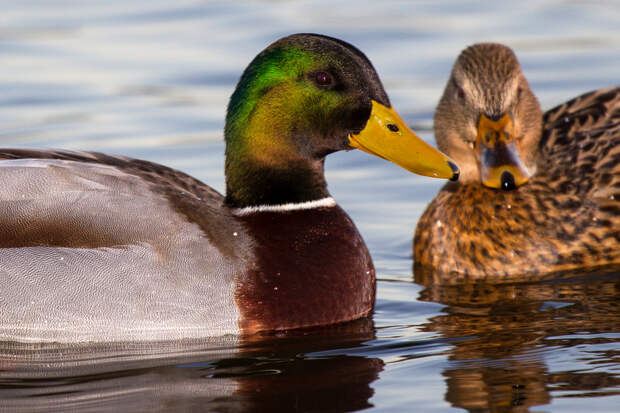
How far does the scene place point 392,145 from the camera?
6.92 metres

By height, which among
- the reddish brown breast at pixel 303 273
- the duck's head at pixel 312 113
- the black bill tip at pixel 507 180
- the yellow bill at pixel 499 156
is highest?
the duck's head at pixel 312 113

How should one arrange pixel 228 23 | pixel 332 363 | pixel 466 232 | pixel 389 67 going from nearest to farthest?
pixel 332 363
pixel 466 232
pixel 389 67
pixel 228 23

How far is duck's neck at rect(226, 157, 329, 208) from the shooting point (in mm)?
7059

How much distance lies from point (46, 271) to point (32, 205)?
349mm

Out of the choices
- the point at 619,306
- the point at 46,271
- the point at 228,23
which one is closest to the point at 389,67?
the point at 228,23

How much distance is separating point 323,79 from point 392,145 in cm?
49

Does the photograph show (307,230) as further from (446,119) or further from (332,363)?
(446,119)

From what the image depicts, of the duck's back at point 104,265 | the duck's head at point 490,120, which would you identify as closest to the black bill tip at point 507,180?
the duck's head at point 490,120

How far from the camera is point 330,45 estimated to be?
22.5 feet

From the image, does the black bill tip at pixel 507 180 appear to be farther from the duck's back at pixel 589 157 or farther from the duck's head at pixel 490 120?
the duck's back at pixel 589 157

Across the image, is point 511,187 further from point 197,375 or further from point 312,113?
point 197,375

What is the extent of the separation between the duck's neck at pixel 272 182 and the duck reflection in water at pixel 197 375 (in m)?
0.73

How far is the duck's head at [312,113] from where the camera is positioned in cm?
685

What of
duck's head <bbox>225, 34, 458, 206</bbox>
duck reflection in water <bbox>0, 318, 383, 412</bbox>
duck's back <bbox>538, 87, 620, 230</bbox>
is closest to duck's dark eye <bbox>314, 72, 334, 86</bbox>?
duck's head <bbox>225, 34, 458, 206</bbox>
